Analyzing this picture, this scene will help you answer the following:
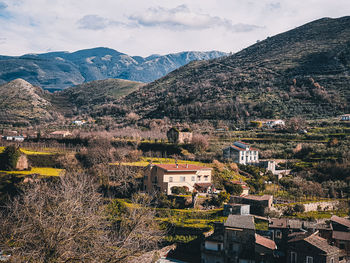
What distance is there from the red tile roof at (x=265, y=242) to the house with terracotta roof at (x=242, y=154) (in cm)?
2009

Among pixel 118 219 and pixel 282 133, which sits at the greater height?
pixel 282 133

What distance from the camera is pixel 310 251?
22984mm

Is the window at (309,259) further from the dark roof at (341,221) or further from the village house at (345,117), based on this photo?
the village house at (345,117)

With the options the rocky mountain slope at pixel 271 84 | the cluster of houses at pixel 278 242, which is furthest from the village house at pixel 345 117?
the cluster of houses at pixel 278 242

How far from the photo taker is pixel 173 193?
112ft

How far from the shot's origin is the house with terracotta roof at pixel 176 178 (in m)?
34.4

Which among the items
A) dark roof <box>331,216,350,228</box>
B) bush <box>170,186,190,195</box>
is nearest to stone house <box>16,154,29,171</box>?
bush <box>170,186,190,195</box>

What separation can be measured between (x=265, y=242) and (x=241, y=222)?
2096 millimetres

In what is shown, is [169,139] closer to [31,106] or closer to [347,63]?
[347,63]

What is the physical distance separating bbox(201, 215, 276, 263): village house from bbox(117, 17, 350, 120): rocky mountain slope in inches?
1914

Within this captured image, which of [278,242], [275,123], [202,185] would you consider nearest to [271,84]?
[275,123]

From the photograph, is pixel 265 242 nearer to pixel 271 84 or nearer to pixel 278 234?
pixel 278 234

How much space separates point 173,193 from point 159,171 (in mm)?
2497

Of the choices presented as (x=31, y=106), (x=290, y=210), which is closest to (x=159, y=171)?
(x=290, y=210)
